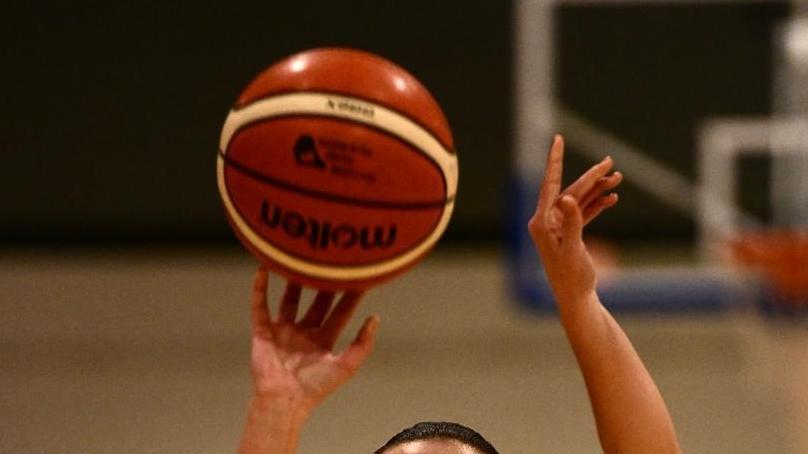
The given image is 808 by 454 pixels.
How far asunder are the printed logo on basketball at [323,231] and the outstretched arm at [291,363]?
0.28 feet

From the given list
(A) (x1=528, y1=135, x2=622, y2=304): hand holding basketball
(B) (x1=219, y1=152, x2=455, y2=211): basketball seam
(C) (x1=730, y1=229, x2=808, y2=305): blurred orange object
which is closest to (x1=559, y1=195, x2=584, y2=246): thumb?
(A) (x1=528, y1=135, x2=622, y2=304): hand holding basketball

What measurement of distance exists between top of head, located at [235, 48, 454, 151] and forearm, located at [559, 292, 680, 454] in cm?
32

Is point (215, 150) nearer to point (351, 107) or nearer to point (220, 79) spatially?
point (220, 79)

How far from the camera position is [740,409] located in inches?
220

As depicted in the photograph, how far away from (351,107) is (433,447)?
1.48 feet

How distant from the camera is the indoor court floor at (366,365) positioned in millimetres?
5000

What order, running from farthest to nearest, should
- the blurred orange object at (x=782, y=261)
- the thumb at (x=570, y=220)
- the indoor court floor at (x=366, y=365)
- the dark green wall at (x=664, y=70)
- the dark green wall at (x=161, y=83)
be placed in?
the dark green wall at (x=161, y=83) → the dark green wall at (x=664, y=70) → the indoor court floor at (x=366, y=365) → the blurred orange object at (x=782, y=261) → the thumb at (x=570, y=220)

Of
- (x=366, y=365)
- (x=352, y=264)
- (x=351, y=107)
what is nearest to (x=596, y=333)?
(x=352, y=264)

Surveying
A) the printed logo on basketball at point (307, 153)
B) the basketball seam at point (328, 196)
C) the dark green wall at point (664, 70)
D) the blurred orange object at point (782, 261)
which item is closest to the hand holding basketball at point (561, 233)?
the basketball seam at point (328, 196)

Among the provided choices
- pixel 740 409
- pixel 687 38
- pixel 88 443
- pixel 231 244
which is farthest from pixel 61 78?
pixel 740 409

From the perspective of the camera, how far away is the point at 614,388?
59.8 inches

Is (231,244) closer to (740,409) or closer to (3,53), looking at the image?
(3,53)

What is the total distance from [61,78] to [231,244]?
4.58 ft

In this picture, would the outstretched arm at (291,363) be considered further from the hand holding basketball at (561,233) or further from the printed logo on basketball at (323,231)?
the hand holding basketball at (561,233)
